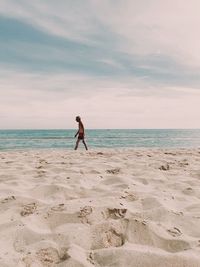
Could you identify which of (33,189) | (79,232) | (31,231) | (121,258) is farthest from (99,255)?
(33,189)

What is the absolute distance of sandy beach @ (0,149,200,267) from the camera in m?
2.41

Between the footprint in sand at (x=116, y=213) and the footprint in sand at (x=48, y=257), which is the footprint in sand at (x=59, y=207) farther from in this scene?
the footprint in sand at (x=48, y=257)

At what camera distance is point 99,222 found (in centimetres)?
306

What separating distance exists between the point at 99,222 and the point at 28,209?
2.97 ft

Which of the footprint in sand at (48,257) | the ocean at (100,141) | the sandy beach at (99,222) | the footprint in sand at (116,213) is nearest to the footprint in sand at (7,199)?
the sandy beach at (99,222)

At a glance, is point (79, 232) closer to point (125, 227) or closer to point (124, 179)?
point (125, 227)

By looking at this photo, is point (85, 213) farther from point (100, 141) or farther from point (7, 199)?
point (100, 141)

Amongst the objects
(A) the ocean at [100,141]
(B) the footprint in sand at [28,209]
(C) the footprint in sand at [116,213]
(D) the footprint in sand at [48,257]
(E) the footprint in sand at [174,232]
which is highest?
(C) the footprint in sand at [116,213]

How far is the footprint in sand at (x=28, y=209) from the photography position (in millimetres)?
3451

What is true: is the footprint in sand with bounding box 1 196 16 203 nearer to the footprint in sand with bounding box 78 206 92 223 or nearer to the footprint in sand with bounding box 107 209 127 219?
the footprint in sand with bounding box 78 206 92 223

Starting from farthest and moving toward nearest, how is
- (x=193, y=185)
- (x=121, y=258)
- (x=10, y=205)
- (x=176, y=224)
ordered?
(x=193, y=185), (x=10, y=205), (x=176, y=224), (x=121, y=258)

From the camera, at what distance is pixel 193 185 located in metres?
4.91

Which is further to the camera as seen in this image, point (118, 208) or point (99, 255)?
point (118, 208)

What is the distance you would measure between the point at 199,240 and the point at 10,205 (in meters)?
2.01
